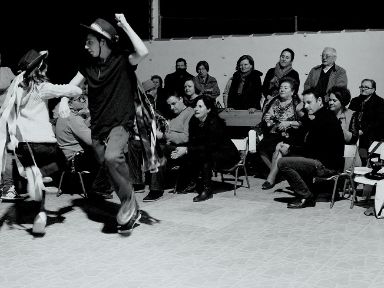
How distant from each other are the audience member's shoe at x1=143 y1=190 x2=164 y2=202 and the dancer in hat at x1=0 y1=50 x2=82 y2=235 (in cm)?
199

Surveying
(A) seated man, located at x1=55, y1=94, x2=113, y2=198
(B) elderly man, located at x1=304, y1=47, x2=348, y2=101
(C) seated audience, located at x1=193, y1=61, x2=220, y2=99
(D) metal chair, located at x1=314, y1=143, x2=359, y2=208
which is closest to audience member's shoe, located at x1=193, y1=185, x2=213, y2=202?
(A) seated man, located at x1=55, y1=94, x2=113, y2=198

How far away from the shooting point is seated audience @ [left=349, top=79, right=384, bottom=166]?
817cm

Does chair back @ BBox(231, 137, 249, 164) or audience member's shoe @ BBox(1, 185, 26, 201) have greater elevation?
chair back @ BBox(231, 137, 249, 164)

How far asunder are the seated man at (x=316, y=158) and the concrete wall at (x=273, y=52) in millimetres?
3541

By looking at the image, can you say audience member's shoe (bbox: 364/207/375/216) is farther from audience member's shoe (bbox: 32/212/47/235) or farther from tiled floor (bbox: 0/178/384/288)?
audience member's shoe (bbox: 32/212/47/235)

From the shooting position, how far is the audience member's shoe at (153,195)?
7344 mm

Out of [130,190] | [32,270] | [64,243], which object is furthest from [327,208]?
[32,270]

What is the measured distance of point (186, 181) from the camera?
7949 mm

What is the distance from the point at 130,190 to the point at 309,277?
202cm

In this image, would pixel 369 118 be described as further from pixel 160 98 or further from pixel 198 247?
pixel 198 247

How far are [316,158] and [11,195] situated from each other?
3963 millimetres

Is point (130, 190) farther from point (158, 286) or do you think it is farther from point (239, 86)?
point (239, 86)

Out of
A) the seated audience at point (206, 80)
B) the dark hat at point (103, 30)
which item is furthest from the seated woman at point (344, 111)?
the dark hat at point (103, 30)

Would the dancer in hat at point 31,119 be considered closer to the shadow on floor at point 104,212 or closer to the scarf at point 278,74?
the shadow on floor at point 104,212
